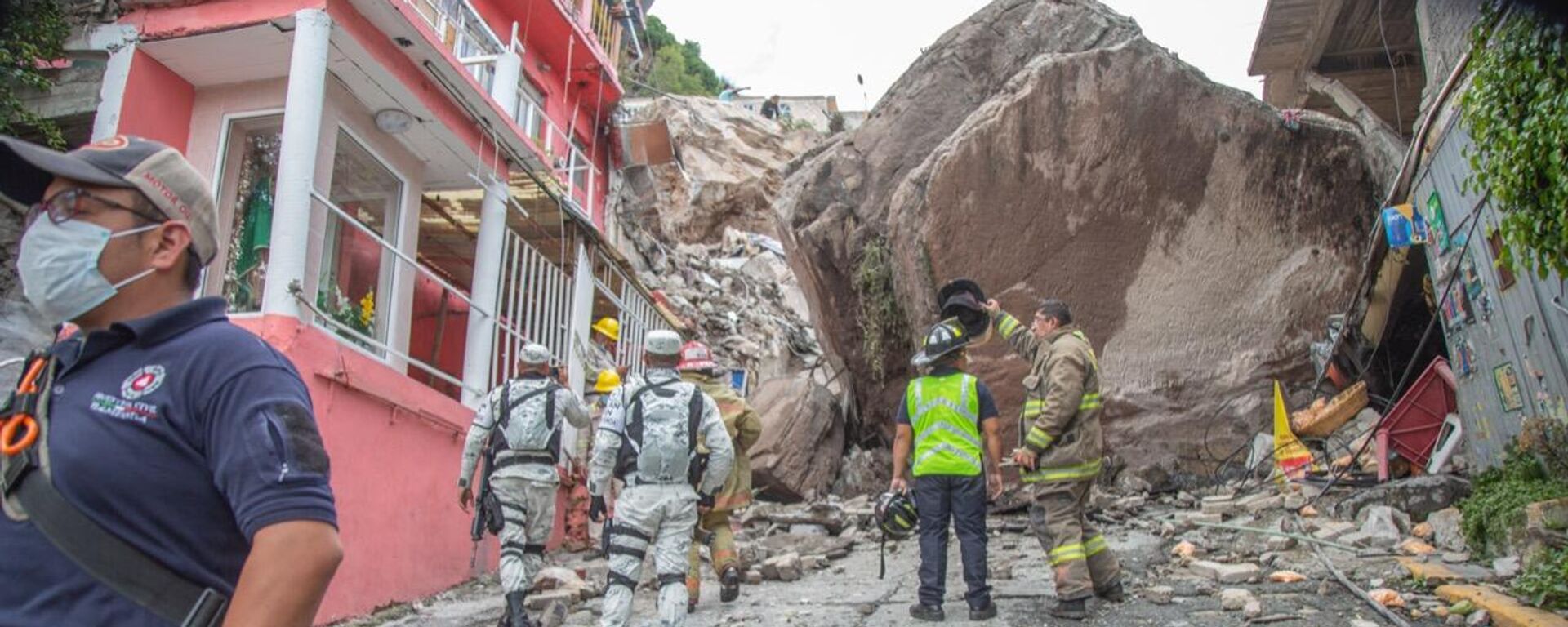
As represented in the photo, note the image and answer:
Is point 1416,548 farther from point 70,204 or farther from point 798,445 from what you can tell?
point 798,445

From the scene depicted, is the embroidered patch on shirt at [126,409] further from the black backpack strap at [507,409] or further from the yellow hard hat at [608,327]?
the yellow hard hat at [608,327]

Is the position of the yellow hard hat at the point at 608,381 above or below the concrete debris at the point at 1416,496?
above

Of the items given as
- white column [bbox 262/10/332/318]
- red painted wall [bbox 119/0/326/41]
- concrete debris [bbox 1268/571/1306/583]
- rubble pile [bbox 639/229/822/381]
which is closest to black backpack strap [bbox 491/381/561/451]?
white column [bbox 262/10/332/318]

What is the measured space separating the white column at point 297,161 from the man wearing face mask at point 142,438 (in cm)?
508

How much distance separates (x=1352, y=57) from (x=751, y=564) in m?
9.44

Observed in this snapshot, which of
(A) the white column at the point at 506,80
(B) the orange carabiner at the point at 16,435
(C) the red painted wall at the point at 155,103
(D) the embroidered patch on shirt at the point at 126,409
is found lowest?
(B) the orange carabiner at the point at 16,435

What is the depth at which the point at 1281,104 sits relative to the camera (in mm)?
13188

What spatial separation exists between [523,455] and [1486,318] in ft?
20.3

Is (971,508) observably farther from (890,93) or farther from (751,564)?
(890,93)

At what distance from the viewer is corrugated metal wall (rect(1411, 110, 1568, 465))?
18.5 ft

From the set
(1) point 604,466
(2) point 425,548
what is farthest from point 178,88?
(1) point 604,466

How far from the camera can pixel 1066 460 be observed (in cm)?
544

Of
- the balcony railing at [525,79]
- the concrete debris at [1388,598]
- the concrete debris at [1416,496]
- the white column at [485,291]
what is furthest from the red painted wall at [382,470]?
the concrete debris at [1416,496]

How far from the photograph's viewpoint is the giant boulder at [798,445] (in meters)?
11.4
